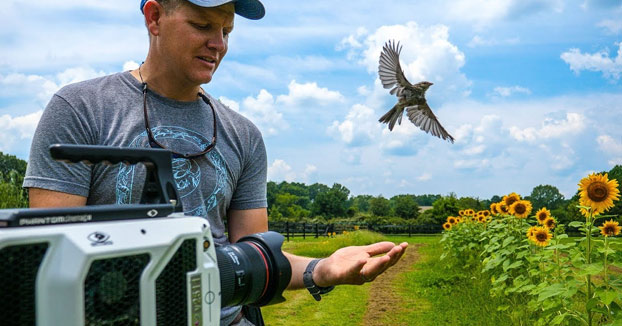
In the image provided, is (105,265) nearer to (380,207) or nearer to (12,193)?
(12,193)

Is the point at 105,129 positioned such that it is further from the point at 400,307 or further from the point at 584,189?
the point at 400,307

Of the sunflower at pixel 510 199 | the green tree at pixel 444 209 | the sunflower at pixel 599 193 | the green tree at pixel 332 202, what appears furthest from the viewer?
the green tree at pixel 332 202

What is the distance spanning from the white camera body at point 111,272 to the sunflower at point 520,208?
5.04 m

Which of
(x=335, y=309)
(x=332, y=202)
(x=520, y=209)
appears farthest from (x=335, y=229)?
(x=520, y=209)

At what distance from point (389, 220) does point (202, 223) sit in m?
33.3

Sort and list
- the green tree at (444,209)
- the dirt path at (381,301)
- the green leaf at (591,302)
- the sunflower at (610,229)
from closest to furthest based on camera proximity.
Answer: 1. the green leaf at (591,302)
2. the sunflower at (610,229)
3. the dirt path at (381,301)
4. the green tree at (444,209)

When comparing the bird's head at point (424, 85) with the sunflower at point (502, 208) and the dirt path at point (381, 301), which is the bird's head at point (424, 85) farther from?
the dirt path at point (381, 301)

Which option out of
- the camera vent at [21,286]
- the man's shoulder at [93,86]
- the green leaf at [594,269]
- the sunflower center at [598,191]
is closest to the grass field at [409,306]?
the sunflower center at [598,191]

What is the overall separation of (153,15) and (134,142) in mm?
490

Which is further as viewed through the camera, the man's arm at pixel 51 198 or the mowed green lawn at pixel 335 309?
the mowed green lawn at pixel 335 309

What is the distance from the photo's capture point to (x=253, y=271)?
1.71 m

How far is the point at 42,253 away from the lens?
106 cm

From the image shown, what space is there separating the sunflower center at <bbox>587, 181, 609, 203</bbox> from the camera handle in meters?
3.42

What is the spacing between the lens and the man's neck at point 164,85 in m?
2.14
